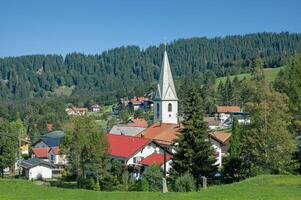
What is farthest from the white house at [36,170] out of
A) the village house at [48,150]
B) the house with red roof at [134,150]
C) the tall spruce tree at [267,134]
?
the tall spruce tree at [267,134]

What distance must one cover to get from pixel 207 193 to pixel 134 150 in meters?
31.3

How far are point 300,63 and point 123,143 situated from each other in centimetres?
2480

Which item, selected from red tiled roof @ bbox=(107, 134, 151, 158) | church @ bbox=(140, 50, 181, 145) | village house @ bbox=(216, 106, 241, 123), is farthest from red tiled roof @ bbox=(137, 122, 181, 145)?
village house @ bbox=(216, 106, 241, 123)

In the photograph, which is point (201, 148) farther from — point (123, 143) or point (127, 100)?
point (127, 100)

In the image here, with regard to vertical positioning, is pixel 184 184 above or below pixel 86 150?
below

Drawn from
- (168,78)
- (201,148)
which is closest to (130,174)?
(201,148)

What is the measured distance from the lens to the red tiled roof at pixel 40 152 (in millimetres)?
75125

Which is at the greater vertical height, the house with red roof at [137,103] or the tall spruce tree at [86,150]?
the house with red roof at [137,103]

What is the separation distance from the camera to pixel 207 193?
20.2 meters

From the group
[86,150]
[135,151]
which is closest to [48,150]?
[135,151]

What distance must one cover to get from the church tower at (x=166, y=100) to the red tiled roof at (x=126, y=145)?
11.3 metres

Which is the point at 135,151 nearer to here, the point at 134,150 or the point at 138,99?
the point at 134,150

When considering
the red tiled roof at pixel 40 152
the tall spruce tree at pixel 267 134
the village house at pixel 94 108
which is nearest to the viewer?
the tall spruce tree at pixel 267 134

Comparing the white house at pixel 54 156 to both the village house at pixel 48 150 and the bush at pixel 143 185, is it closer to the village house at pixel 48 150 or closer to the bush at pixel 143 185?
the village house at pixel 48 150
